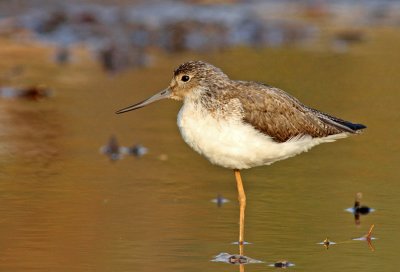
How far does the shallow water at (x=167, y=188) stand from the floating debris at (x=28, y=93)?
0.71ft

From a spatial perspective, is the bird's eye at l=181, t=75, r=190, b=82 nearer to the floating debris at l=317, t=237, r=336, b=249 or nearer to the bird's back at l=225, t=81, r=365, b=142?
the bird's back at l=225, t=81, r=365, b=142

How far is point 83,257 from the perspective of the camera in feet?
23.1

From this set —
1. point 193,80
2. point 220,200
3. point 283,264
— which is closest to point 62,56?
point 220,200

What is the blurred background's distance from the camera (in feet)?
24.1

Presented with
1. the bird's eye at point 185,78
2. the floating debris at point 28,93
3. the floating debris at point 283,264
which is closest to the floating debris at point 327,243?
the floating debris at point 283,264

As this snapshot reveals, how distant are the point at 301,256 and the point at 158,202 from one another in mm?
1742

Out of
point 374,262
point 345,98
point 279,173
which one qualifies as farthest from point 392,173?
point 345,98

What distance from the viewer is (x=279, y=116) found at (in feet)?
27.0

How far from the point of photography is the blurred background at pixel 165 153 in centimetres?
736

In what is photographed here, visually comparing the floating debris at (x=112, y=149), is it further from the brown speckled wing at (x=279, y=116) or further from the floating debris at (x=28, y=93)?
the floating debris at (x=28, y=93)

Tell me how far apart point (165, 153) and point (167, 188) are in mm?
1396

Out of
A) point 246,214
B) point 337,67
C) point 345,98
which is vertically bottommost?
point 246,214

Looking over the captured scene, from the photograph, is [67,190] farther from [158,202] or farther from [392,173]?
[392,173]

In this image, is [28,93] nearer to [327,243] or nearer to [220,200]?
[220,200]
